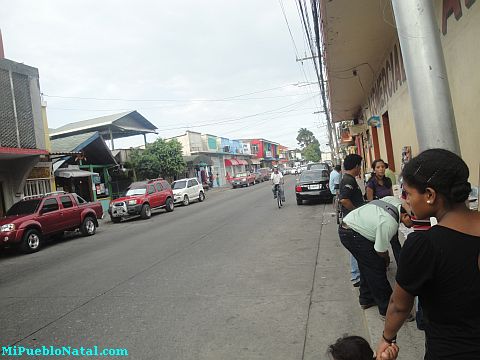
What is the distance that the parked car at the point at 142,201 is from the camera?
62.2ft

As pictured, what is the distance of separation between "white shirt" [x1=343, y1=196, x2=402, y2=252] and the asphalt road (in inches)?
49.2

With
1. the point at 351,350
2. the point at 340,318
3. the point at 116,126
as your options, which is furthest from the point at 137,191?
the point at 351,350

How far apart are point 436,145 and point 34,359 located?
4239mm

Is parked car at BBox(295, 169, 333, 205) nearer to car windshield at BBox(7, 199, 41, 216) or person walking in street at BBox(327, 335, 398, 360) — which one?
car windshield at BBox(7, 199, 41, 216)

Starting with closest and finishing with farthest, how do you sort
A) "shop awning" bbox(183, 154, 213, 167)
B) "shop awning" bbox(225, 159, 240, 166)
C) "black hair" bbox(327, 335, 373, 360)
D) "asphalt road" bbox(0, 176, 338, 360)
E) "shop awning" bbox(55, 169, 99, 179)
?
"black hair" bbox(327, 335, 373, 360) < "asphalt road" bbox(0, 176, 338, 360) < "shop awning" bbox(55, 169, 99, 179) < "shop awning" bbox(183, 154, 213, 167) < "shop awning" bbox(225, 159, 240, 166)

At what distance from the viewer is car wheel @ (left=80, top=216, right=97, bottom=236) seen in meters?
15.1

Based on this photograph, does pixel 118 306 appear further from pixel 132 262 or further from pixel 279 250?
pixel 279 250

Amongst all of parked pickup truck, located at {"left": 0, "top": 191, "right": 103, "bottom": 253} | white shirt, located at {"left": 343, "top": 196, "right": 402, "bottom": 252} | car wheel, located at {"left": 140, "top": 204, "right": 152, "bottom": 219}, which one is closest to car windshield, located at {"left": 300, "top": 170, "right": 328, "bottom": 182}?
car wheel, located at {"left": 140, "top": 204, "right": 152, "bottom": 219}

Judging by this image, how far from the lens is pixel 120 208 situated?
62.5ft

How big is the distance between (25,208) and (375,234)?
12600 millimetres

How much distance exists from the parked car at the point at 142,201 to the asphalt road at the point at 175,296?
314 inches

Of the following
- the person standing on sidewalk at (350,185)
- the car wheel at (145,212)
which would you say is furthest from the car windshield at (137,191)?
the person standing on sidewalk at (350,185)

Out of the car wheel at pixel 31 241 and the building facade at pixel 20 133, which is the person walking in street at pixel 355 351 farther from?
the building facade at pixel 20 133

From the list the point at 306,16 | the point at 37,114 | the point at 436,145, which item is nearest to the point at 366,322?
the point at 436,145
